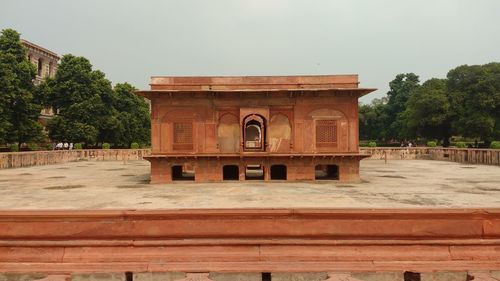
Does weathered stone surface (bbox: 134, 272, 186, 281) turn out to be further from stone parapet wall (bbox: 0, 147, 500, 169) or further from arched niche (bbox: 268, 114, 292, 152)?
stone parapet wall (bbox: 0, 147, 500, 169)

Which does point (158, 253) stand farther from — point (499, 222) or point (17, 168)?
point (17, 168)

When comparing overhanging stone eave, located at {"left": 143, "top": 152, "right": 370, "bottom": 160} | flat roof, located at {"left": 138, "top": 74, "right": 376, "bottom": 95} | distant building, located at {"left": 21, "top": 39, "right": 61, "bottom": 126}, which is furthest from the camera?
distant building, located at {"left": 21, "top": 39, "right": 61, "bottom": 126}

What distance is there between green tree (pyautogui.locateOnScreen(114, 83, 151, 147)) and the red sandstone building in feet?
111

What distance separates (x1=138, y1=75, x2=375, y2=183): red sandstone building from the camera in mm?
23031

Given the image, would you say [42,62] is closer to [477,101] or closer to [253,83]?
[253,83]

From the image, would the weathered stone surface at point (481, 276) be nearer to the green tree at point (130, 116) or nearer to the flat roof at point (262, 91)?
the flat roof at point (262, 91)

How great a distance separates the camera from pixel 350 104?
915 inches

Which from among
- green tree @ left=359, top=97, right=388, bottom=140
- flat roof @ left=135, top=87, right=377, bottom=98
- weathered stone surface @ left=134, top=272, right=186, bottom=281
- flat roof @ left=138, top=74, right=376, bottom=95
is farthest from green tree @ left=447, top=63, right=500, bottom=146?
weathered stone surface @ left=134, top=272, right=186, bottom=281

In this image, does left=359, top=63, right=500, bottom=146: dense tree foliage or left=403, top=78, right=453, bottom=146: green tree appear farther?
left=403, top=78, right=453, bottom=146: green tree

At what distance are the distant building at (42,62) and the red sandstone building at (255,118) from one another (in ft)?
131

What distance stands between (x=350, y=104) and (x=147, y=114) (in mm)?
47048

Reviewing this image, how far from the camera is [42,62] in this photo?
199 ft

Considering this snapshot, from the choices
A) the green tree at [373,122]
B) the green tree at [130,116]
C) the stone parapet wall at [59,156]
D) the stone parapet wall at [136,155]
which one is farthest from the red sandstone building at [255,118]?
the green tree at [373,122]

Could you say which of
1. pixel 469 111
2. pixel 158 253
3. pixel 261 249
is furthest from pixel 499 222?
pixel 469 111
